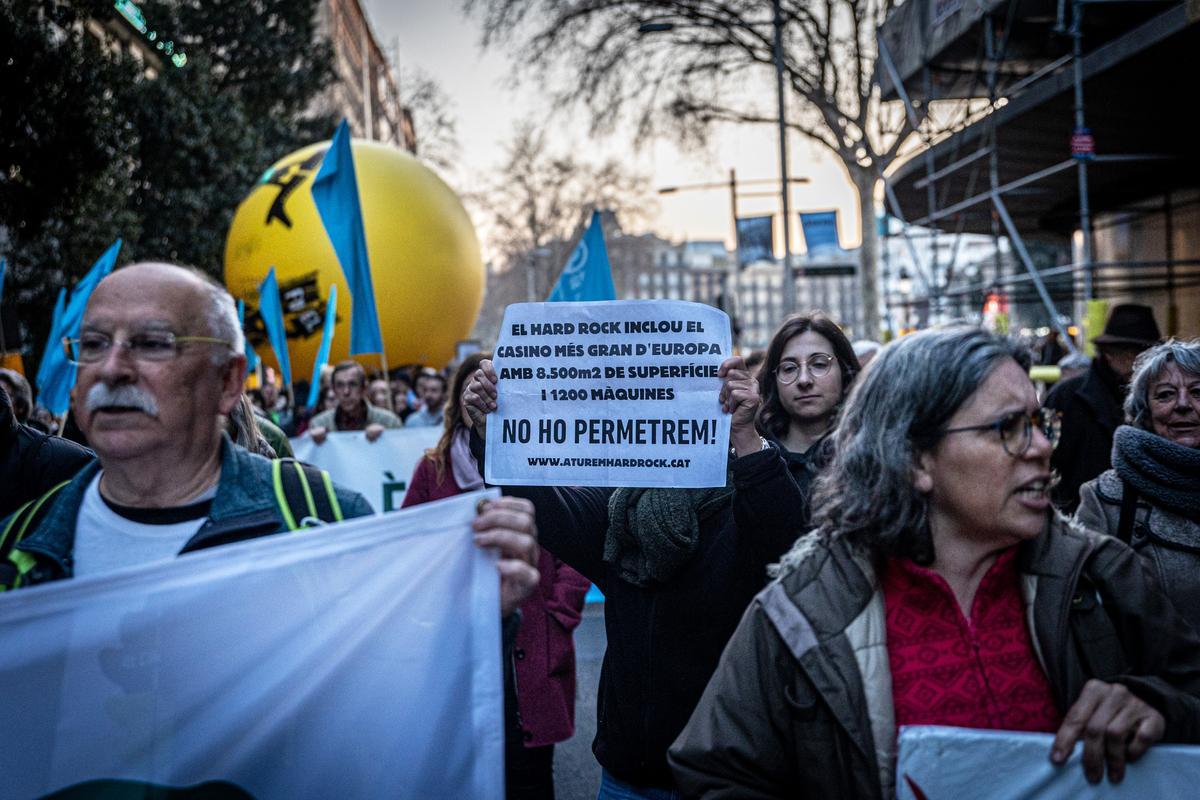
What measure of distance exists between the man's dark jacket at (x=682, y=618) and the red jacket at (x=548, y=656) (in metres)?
0.85

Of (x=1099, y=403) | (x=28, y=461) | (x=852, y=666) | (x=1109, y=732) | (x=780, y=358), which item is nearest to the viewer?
(x=1109, y=732)

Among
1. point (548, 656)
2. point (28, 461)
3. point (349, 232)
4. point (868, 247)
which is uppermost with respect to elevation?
point (868, 247)

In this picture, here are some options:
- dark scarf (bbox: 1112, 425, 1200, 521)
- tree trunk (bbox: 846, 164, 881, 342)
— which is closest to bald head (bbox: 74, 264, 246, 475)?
dark scarf (bbox: 1112, 425, 1200, 521)

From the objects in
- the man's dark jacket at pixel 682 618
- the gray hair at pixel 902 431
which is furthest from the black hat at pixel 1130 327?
the gray hair at pixel 902 431

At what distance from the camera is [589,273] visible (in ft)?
24.5

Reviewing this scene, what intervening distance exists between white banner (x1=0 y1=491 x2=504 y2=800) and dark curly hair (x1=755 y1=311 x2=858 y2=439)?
6.52 feet

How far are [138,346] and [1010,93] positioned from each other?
12.9 m

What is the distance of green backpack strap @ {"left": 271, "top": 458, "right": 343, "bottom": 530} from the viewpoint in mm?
2279

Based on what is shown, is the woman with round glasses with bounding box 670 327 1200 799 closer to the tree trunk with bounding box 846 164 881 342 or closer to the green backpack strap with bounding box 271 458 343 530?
the green backpack strap with bounding box 271 458 343 530

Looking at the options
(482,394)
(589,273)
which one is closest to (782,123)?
(589,273)

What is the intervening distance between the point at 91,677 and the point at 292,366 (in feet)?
37.6

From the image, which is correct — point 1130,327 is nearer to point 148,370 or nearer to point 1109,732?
point 1109,732

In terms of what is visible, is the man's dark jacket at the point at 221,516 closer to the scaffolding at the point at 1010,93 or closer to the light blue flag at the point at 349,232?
the light blue flag at the point at 349,232

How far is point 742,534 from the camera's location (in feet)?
9.89
